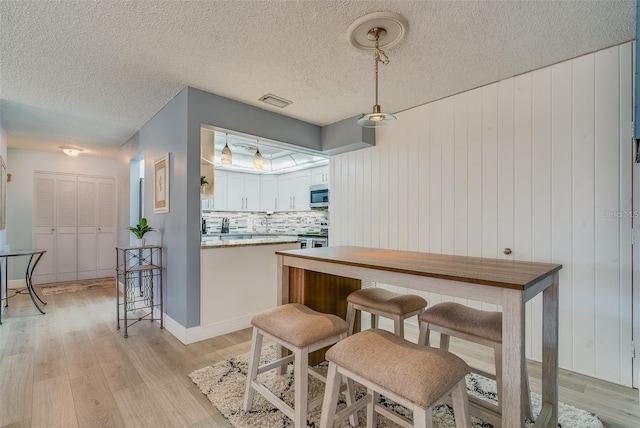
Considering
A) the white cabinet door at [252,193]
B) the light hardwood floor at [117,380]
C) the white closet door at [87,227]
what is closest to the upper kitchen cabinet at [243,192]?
the white cabinet door at [252,193]

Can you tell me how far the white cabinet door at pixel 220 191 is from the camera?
6070mm

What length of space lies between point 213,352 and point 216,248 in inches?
36.1

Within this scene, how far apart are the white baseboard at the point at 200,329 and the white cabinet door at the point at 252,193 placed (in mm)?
3601

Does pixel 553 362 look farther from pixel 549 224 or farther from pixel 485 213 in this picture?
pixel 485 213

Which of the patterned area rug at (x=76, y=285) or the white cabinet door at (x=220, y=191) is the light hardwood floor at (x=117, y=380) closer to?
the patterned area rug at (x=76, y=285)

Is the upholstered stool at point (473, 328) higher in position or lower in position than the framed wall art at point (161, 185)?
lower

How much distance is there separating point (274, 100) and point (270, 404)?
2.59m

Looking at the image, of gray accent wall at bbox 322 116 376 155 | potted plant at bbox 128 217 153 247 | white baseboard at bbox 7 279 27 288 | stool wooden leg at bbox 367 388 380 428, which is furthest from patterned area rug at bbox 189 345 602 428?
white baseboard at bbox 7 279 27 288

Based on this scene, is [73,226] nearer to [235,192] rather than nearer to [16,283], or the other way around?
[16,283]

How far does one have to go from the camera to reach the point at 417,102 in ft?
10.0

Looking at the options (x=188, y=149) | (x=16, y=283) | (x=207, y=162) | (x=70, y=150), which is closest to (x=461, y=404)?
(x=188, y=149)

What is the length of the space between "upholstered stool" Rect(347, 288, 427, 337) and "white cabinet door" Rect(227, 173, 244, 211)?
4.73 m

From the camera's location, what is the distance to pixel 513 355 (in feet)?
3.62

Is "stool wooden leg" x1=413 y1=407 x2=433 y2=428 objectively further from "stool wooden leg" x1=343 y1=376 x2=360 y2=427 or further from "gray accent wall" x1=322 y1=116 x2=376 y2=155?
"gray accent wall" x1=322 y1=116 x2=376 y2=155
